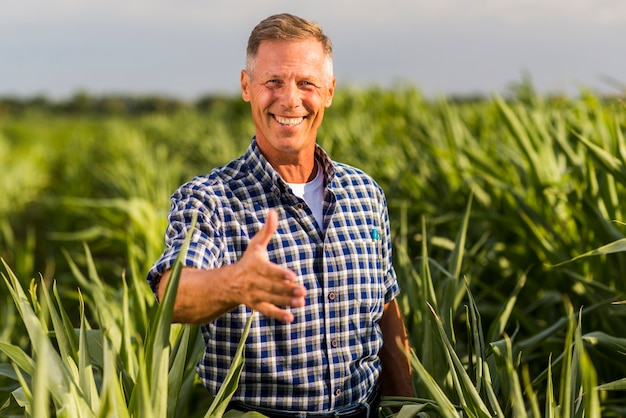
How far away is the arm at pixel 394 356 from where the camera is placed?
151 centimetres

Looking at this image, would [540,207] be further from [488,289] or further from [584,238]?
[488,289]

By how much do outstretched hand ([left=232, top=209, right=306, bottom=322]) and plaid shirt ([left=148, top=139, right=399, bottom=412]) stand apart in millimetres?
239

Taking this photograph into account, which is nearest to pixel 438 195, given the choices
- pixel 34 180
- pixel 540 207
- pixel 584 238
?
pixel 540 207

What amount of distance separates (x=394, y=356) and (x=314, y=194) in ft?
1.34

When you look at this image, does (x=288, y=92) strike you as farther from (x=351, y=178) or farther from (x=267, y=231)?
(x=267, y=231)

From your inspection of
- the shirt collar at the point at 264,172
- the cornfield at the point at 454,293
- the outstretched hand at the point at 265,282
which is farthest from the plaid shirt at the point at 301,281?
the outstretched hand at the point at 265,282

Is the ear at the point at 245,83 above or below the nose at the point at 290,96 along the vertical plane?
above

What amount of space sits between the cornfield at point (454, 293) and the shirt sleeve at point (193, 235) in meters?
0.11

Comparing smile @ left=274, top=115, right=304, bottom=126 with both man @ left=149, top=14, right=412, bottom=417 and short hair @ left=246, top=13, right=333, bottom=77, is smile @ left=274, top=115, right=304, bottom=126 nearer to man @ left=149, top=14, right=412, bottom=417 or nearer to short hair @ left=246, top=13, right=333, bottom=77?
man @ left=149, top=14, right=412, bottom=417

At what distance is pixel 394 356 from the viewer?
5.01 feet

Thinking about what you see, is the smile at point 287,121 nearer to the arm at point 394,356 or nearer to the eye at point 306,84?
the eye at point 306,84

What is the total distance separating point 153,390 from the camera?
105 centimetres

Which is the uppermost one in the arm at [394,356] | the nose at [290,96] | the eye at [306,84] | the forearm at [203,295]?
the eye at [306,84]

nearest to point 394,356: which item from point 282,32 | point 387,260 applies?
point 387,260
